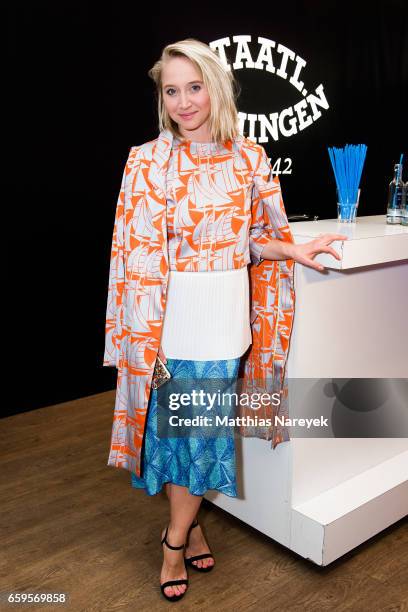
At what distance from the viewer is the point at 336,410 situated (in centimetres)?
227

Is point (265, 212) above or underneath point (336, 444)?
above

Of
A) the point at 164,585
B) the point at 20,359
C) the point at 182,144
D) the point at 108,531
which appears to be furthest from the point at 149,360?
the point at 20,359

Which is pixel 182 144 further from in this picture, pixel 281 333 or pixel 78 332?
pixel 78 332

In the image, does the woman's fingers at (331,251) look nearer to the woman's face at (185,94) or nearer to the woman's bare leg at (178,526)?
the woman's face at (185,94)

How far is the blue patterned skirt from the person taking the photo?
6.21 ft

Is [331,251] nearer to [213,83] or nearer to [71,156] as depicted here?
[213,83]

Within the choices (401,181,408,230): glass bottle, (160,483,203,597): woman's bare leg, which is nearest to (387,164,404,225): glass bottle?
(401,181,408,230): glass bottle

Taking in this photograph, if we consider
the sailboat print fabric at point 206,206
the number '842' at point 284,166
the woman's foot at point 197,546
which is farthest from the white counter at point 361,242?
the number '842' at point 284,166

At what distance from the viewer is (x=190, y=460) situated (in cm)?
191

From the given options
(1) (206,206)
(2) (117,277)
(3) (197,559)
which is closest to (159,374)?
(2) (117,277)

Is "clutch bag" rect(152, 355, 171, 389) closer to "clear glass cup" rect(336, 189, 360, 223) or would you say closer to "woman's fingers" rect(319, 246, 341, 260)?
"woman's fingers" rect(319, 246, 341, 260)

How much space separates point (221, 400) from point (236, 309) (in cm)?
29

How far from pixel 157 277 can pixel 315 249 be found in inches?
19.0

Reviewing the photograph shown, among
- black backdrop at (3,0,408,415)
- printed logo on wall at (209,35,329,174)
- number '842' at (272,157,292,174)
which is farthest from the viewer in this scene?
number '842' at (272,157,292,174)
